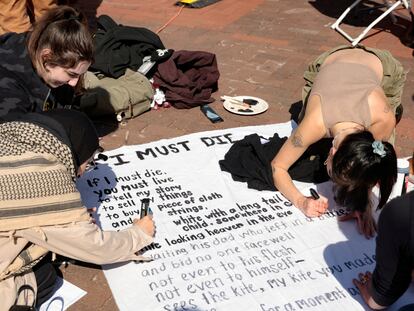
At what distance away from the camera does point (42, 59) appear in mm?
2275

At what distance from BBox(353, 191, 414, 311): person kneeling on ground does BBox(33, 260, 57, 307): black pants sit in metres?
1.25

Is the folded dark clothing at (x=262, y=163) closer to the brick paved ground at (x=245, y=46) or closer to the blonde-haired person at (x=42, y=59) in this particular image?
the brick paved ground at (x=245, y=46)

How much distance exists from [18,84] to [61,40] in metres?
0.32

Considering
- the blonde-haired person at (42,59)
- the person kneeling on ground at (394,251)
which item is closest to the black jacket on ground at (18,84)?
the blonde-haired person at (42,59)

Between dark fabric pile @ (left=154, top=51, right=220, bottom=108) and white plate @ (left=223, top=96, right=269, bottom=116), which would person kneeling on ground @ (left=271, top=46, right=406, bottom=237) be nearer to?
white plate @ (left=223, top=96, right=269, bottom=116)

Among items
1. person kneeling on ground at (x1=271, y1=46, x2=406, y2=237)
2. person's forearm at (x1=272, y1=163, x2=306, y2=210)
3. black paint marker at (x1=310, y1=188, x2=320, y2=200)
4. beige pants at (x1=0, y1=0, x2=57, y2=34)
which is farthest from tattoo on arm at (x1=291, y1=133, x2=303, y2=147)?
beige pants at (x1=0, y1=0, x2=57, y2=34)

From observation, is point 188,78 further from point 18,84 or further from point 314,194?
point 18,84

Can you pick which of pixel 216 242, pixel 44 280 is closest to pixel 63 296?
pixel 44 280

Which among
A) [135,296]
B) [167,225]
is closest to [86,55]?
[167,225]

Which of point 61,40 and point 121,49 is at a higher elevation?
point 61,40

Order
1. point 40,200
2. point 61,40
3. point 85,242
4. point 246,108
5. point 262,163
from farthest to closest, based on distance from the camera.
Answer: point 246,108 → point 262,163 → point 61,40 → point 85,242 → point 40,200

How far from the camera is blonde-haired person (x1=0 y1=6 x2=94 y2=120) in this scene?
2.22m

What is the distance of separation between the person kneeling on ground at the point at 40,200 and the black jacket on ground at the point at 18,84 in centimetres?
42

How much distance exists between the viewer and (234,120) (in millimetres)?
3477
